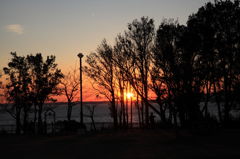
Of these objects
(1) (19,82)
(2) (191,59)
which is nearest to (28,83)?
(1) (19,82)

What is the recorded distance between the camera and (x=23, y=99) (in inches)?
1342

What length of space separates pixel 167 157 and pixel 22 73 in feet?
87.9

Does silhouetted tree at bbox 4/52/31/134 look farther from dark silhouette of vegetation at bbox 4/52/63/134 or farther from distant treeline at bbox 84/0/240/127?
distant treeline at bbox 84/0/240/127

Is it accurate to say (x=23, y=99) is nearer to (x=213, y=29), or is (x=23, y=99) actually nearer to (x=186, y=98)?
(x=186, y=98)

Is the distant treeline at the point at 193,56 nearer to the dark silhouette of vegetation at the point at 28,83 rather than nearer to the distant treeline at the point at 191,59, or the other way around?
the distant treeline at the point at 191,59

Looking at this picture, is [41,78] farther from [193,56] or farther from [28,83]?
[193,56]

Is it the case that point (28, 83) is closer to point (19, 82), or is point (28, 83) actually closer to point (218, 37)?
point (19, 82)

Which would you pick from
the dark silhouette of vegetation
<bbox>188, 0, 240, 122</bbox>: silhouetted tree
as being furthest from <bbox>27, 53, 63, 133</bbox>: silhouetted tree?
<bbox>188, 0, 240, 122</bbox>: silhouetted tree

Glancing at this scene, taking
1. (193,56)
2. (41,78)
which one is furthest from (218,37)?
(41,78)

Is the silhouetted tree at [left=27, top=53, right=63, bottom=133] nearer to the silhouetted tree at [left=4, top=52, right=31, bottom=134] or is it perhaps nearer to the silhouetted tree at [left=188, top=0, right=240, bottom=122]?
the silhouetted tree at [left=4, top=52, right=31, bottom=134]

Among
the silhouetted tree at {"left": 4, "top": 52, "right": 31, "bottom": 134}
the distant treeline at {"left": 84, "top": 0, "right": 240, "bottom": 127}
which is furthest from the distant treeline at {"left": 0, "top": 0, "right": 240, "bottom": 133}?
the silhouetted tree at {"left": 4, "top": 52, "right": 31, "bottom": 134}

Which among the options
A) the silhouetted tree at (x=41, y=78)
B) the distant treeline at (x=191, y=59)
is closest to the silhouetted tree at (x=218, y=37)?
the distant treeline at (x=191, y=59)

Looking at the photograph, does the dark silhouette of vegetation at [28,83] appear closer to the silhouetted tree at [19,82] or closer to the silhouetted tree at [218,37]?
the silhouetted tree at [19,82]

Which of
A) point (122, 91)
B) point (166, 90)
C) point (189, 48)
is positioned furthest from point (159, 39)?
point (122, 91)
